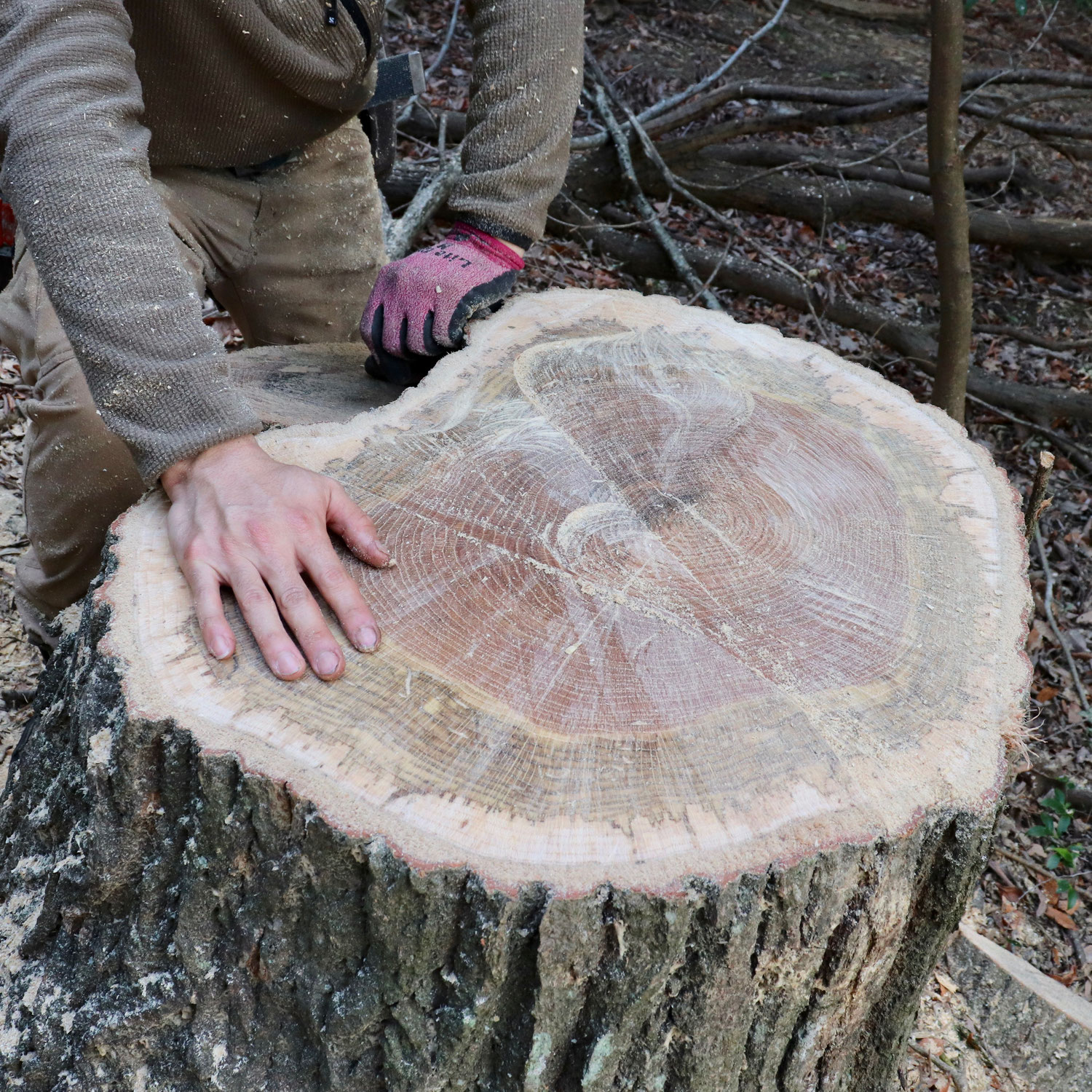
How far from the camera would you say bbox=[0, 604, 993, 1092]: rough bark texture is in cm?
119

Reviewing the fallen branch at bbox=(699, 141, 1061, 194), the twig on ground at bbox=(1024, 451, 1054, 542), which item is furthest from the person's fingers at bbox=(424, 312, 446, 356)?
the fallen branch at bbox=(699, 141, 1061, 194)

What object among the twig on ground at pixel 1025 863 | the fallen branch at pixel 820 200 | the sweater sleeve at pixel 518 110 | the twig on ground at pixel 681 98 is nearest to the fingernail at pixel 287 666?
the sweater sleeve at pixel 518 110

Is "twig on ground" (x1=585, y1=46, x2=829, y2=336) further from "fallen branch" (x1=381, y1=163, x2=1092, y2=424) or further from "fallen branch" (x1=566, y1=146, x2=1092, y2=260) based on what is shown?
"fallen branch" (x1=566, y1=146, x2=1092, y2=260)

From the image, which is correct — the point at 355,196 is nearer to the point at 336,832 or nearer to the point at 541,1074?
the point at 336,832

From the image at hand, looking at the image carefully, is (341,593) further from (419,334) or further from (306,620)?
(419,334)

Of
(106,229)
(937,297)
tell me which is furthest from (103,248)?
(937,297)

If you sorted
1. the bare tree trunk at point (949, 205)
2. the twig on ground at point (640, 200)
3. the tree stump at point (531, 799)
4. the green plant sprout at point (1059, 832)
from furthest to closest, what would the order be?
the twig on ground at point (640, 200) → the bare tree trunk at point (949, 205) → the green plant sprout at point (1059, 832) → the tree stump at point (531, 799)

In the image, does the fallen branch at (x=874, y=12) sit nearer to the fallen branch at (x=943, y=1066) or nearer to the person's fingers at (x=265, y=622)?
the fallen branch at (x=943, y=1066)

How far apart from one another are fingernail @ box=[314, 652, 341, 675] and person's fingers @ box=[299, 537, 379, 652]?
0.05 m

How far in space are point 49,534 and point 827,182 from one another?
4641 mm

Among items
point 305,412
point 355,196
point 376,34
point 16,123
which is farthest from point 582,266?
point 16,123

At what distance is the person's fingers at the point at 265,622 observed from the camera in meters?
1.28

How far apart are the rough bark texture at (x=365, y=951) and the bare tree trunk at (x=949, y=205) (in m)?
2.79

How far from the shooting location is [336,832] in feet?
3.78
